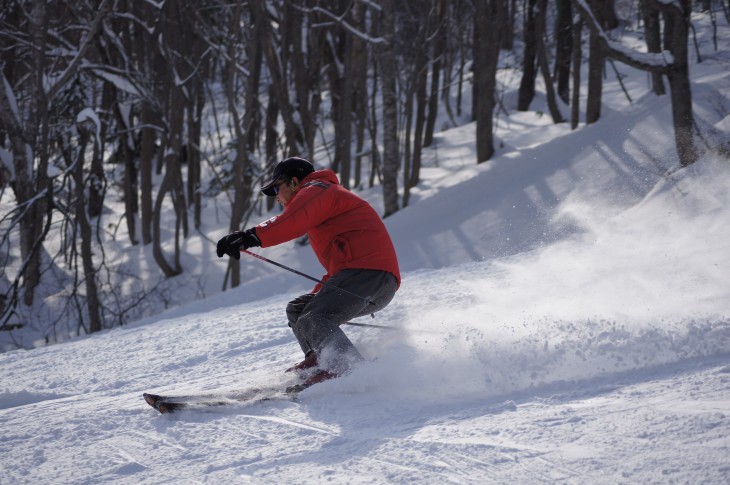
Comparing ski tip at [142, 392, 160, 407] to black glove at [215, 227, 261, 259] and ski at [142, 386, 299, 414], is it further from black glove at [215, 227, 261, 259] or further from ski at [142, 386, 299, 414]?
black glove at [215, 227, 261, 259]

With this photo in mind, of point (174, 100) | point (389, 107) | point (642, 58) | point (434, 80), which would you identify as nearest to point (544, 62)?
point (434, 80)

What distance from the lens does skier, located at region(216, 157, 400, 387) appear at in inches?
171

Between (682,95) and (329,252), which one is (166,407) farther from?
(682,95)

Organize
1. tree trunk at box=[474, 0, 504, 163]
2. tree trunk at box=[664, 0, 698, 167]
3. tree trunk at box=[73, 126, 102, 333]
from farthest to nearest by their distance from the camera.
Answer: tree trunk at box=[474, 0, 504, 163] < tree trunk at box=[73, 126, 102, 333] < tree trunk at box=[664, 0, 698, 167]

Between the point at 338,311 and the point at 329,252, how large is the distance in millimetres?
428

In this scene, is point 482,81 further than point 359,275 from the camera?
Yes

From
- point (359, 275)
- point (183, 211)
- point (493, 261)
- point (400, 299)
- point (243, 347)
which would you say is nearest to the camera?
point (359, 275)

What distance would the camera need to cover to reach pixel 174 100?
15336 millimetres

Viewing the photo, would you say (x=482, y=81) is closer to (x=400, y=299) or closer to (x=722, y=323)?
(x=400, y=299)

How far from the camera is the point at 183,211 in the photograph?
19.0 metres

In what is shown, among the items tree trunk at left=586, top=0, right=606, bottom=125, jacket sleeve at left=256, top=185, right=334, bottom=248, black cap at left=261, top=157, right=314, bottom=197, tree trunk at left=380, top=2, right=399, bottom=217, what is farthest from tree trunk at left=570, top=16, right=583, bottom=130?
jacket sleeve at left=256, top=185, right=334, bottom=248

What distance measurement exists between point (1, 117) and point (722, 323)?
1121cm

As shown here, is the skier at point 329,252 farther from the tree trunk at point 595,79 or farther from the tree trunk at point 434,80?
the tree trunk at point 434,80

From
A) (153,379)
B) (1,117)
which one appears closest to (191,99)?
(1,117)
